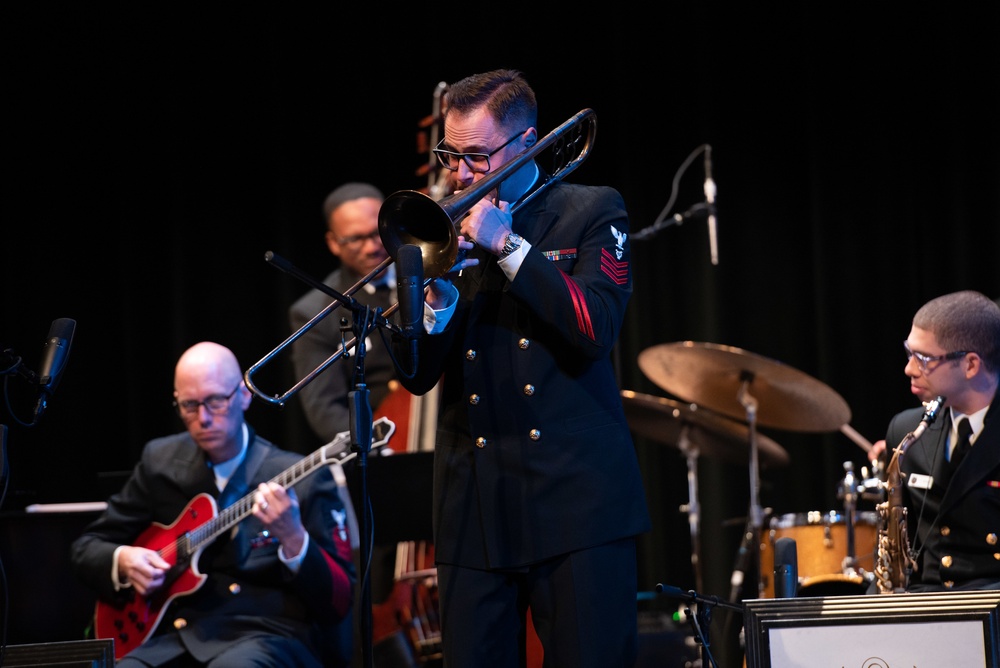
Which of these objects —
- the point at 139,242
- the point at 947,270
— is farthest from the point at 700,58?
the point at 139,242

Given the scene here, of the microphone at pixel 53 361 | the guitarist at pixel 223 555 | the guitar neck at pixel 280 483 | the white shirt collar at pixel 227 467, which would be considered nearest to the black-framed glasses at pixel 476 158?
the microphone at pixel 53 361

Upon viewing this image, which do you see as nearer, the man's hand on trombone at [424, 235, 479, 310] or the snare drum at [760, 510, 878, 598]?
the man's hand on trombone at [424, 235, 479, 310]

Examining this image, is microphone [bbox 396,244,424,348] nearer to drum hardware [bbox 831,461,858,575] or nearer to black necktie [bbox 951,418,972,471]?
black necktie [bbox 951,418,972,471]

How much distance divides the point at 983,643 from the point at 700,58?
12.4 ft

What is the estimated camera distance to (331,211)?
17.6 feet

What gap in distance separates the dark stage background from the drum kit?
651mm

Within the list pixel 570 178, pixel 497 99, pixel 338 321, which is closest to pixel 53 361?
pixel 497 99

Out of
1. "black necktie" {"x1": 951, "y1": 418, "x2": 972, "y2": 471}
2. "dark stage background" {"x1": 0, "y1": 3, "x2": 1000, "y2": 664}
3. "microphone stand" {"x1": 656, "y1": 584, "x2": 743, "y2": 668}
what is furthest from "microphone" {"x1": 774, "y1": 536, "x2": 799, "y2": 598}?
"dark stage background" {"x1": 0, "y1": 3, "x2": 1000, "y2": 664}

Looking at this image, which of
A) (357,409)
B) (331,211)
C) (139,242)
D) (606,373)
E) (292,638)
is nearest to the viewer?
(357,409)

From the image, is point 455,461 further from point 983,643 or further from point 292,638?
point 292,638

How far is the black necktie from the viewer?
3.67 meters

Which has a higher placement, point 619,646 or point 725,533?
point 725,533

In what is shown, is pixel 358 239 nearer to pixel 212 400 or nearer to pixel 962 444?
pixel 212 400

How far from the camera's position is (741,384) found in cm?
509
